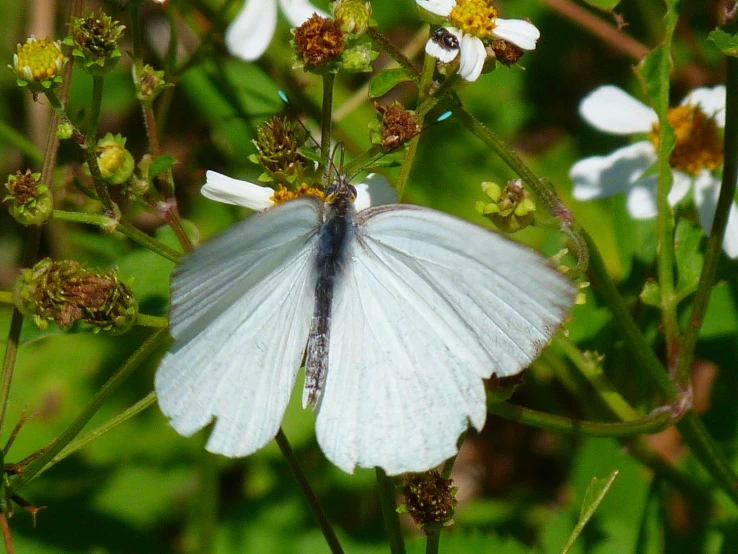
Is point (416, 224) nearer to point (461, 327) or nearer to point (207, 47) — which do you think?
point (461, 327)

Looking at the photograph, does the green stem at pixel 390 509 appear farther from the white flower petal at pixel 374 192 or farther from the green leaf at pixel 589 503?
the white flower petal at pixel 374 192

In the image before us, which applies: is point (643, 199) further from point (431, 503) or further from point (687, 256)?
point (431, 503)

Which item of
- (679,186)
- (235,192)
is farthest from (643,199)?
(235,192)

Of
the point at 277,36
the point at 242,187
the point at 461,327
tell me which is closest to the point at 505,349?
the point at 461,327

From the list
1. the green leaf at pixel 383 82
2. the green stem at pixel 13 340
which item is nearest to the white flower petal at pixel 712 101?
the green leaf at pixel 383 82

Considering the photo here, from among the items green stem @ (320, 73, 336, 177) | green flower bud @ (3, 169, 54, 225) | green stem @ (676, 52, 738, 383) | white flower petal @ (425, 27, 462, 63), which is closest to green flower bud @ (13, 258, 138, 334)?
green flower bud @ (3, 169, 54, 225)

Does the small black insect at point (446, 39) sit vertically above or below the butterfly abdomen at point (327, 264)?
above
